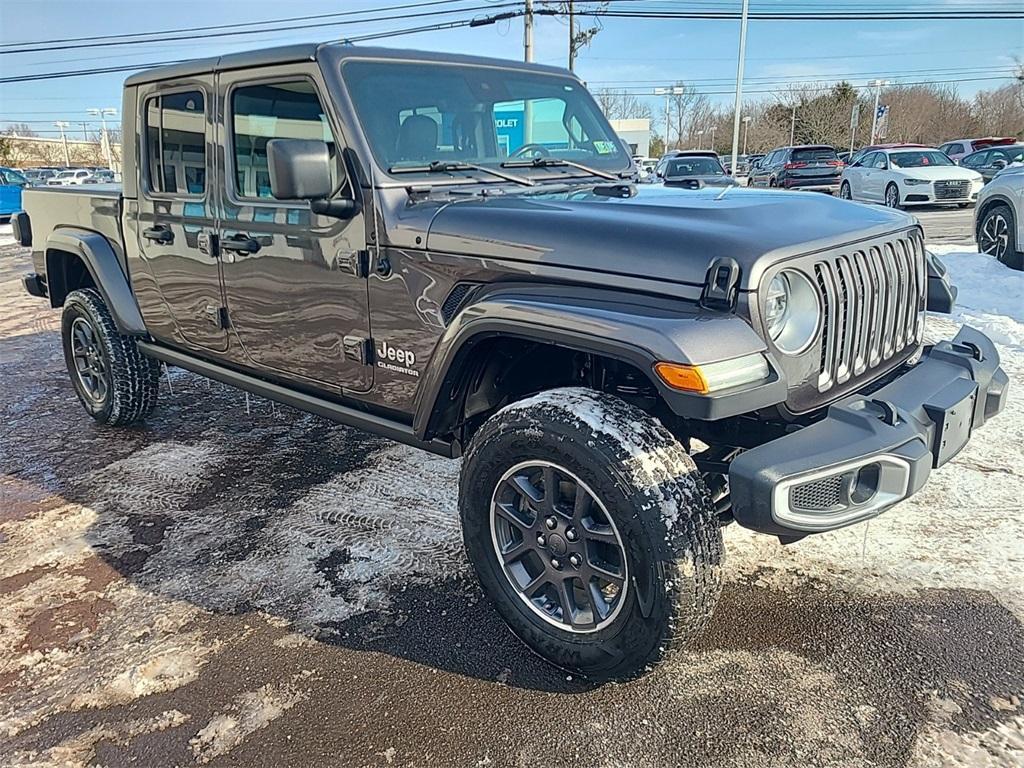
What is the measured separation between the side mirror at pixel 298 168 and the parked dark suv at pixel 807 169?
2018cm

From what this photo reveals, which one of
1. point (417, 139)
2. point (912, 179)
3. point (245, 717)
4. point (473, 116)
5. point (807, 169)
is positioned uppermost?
point (473, 116)

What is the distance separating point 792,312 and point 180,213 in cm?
301

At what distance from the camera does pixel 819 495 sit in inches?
84.1

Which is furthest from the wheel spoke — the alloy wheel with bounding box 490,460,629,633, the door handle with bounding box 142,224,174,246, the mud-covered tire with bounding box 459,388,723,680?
the door handle with bounding box 142,224,174,246

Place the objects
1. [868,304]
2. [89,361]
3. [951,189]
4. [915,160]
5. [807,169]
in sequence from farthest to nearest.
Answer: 1. [807,169]
2. [915,160]
3. [951,189]
4. [89,361]
5. [868,304]

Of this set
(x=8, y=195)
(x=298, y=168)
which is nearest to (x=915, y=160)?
(x=298, y=168)

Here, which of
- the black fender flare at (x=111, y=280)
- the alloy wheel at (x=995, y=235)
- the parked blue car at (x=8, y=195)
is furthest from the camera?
the parked blue car at (x=8, y=195)

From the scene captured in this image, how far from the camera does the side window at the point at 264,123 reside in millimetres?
3107

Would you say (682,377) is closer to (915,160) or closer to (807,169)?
(915,160)

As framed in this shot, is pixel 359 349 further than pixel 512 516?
Yes

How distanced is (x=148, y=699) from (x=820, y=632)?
2.27 m

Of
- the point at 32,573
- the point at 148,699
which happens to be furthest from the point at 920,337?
the point at 32,573

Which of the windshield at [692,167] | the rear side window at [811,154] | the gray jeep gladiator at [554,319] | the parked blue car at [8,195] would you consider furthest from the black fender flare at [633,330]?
the parked blue car at [8,195]

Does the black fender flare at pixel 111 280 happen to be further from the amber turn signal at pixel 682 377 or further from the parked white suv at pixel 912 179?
the parked white suv at pixel 912 179
